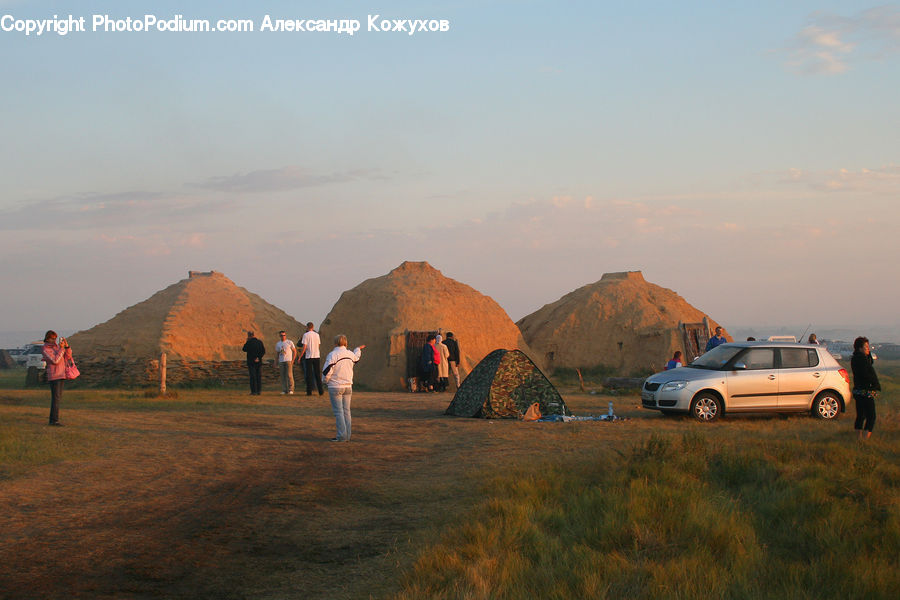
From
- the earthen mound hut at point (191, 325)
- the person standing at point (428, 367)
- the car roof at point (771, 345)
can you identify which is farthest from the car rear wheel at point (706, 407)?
the earthen mound hut at point (191, 325)

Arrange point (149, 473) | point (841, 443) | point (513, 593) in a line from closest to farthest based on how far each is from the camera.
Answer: point (513, 593), point (149, 473), point (841, 443)

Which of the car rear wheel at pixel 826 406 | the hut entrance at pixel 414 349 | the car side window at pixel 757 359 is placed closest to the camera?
the car side window at pixel 757 359

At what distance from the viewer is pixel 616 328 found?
3716 centimetres

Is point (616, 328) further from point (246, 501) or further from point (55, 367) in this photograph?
point (246, 501)

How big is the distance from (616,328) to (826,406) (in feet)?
66.1

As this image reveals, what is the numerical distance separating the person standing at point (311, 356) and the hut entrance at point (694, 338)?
15303 millimetres

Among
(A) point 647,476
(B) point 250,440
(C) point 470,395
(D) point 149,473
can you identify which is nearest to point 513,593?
(A) point 647,476

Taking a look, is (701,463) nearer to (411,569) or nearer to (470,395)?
(411,569)

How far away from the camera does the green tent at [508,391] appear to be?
59.1 ft

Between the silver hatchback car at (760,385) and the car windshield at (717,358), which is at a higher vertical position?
the car windshield at (717,358)

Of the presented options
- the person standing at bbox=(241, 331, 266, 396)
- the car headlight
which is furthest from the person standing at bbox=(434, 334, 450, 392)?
the car headlight

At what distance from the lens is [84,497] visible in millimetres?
9492

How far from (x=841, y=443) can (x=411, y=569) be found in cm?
852

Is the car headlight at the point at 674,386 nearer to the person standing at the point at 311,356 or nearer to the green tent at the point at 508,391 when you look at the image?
the green tent at the point at 508,391
